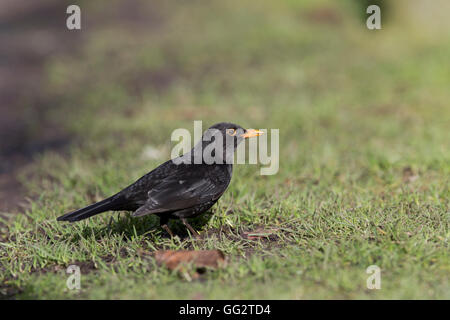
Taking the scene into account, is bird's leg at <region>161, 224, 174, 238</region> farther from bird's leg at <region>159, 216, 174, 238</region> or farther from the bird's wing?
the bird's wing

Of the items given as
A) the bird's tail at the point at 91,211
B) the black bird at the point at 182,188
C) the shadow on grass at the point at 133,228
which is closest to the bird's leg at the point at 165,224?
the black bird at the point at 182,188

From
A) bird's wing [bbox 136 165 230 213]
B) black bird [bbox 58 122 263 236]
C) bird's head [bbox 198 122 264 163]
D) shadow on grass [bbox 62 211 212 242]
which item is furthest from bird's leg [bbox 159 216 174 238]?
bird's head [bbox 198 122 264 163]

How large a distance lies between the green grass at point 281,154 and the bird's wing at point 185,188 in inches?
12.1

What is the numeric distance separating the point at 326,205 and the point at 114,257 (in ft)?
5.91

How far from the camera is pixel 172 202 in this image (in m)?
4.22

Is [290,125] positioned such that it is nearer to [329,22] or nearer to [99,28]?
[329,22]

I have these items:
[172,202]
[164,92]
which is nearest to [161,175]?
[172,202]

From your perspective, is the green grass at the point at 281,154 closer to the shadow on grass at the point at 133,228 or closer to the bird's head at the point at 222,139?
the shadow on grass at the point at 133,228

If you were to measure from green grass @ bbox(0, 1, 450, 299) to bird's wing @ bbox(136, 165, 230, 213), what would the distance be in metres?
0.31

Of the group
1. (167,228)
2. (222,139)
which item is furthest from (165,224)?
(222,139)

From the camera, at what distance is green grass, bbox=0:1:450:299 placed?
374 cm

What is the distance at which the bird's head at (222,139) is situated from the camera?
473cm
